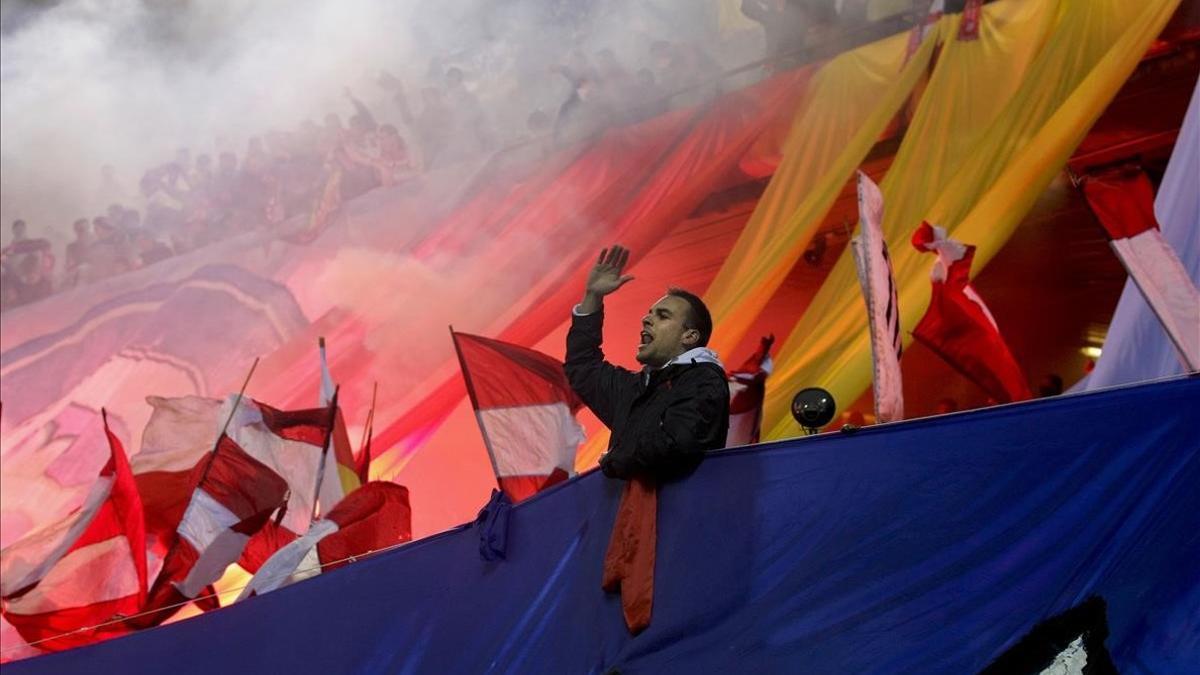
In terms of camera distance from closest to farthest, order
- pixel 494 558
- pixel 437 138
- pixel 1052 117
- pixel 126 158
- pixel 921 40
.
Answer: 1. pixel 494 558
2. pixel 1052 117
3. pixel 921 40
4. pixel 437 138
5. pixel 126 158

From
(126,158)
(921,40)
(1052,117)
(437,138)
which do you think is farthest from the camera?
(126,158)

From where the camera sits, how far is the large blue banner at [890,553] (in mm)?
1593

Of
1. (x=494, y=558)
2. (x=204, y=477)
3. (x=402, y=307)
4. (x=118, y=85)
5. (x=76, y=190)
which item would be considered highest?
(x=118, y=85)

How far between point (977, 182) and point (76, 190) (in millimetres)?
6676

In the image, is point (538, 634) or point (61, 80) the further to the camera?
point (61, 80)

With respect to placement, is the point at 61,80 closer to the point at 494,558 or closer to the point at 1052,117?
the point at 1052,117

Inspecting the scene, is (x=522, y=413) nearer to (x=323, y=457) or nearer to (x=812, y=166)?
(x=323, y=457)

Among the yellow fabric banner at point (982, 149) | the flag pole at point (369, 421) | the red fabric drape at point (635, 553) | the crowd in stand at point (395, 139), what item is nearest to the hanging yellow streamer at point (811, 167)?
the yellow fabric banner at point (982, 149)

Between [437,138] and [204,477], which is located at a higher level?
[437,138]

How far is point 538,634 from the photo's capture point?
2139 millimetres

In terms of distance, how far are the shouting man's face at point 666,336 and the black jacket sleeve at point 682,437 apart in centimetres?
17

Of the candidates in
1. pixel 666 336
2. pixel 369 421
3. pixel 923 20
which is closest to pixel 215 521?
pixel 369 421

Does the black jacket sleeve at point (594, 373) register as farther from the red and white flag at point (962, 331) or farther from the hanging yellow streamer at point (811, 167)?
the hanging yellow streamer at point (811, 167)

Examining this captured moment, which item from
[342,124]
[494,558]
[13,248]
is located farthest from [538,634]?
[13,248]
